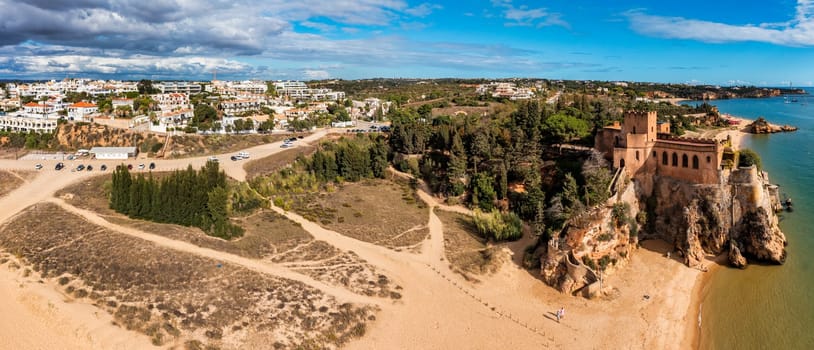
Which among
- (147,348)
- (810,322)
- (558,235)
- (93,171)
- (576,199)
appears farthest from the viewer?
(93,171)

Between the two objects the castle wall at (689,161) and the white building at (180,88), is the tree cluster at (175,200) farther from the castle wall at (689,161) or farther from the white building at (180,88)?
the white building at (180,88)

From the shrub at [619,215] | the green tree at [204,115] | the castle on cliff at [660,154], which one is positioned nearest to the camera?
the shrub at [619,215]

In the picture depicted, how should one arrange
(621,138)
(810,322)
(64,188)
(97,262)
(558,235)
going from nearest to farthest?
(810,322)
(97,262)
(558,235)
(621,138)
(64,188)

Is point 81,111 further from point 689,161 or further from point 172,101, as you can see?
point 689,161

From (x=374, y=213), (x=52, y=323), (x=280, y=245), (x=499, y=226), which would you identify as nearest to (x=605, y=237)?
(x=499, y=226)

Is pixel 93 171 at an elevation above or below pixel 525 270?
above

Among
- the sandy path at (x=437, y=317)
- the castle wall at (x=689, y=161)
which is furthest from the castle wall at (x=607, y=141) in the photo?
the sandy path at (x=437, y=317)

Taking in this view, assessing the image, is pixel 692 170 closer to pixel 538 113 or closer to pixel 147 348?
pixel 538 113

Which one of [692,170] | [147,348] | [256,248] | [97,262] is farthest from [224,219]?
[692,170]
